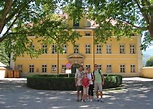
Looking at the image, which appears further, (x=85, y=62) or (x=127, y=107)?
(x=85, y=62)

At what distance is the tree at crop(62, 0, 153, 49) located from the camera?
62.0 feet

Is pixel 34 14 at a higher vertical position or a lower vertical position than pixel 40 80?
higher

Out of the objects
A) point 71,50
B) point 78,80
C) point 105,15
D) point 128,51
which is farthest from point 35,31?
point 128,51

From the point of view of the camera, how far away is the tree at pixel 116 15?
744 inches

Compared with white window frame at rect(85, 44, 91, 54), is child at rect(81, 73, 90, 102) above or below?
below

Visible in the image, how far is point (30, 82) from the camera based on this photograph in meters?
21.7

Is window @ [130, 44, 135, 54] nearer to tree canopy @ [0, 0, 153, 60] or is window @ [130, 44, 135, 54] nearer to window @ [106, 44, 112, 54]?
window @ [106, 44, 112, 54]

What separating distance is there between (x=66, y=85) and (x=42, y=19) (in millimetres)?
8204

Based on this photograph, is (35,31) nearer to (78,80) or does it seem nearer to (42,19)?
(42,19)

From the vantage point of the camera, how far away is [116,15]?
70.3ft

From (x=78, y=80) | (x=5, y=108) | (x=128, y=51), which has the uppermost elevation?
(x=128, y=51)

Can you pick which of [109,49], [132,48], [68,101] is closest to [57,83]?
[68,101]

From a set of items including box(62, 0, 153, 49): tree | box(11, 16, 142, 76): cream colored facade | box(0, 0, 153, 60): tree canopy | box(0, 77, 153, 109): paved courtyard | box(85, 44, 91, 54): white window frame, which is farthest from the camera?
box(85, 44, 91, 54): white window frame

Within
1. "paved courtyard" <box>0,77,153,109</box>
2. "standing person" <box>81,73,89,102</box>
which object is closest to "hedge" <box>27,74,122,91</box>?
"paved courtyard" <box>0,77,153,109</box>
